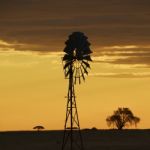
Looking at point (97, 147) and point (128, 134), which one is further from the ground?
point (128, 134)

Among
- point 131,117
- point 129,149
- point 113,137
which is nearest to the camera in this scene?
point 129,149

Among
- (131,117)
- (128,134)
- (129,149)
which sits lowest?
(129,149)

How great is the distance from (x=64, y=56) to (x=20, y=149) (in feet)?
81.9

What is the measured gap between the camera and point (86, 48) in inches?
3204

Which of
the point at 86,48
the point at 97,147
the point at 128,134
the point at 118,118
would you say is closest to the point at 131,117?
the point at 118,118

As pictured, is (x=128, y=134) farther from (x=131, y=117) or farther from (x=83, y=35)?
(x=83, y=35)

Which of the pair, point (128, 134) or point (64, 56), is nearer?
point (64, 56)

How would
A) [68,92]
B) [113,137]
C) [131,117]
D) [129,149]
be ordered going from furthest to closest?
[131,117], [113,137], [129,149], [68,92]

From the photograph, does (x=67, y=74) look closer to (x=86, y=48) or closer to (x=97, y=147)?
(x=86, y=48)

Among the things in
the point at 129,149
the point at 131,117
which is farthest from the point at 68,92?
the point at 131,117

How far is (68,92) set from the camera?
80.0m

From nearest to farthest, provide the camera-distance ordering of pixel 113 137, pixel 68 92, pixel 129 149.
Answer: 1. pixel 68 92
2. pixel 129 149
3. pixel 113 137

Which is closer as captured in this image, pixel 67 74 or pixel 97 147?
pixel 67 74

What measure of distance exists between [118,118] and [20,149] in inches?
3796
